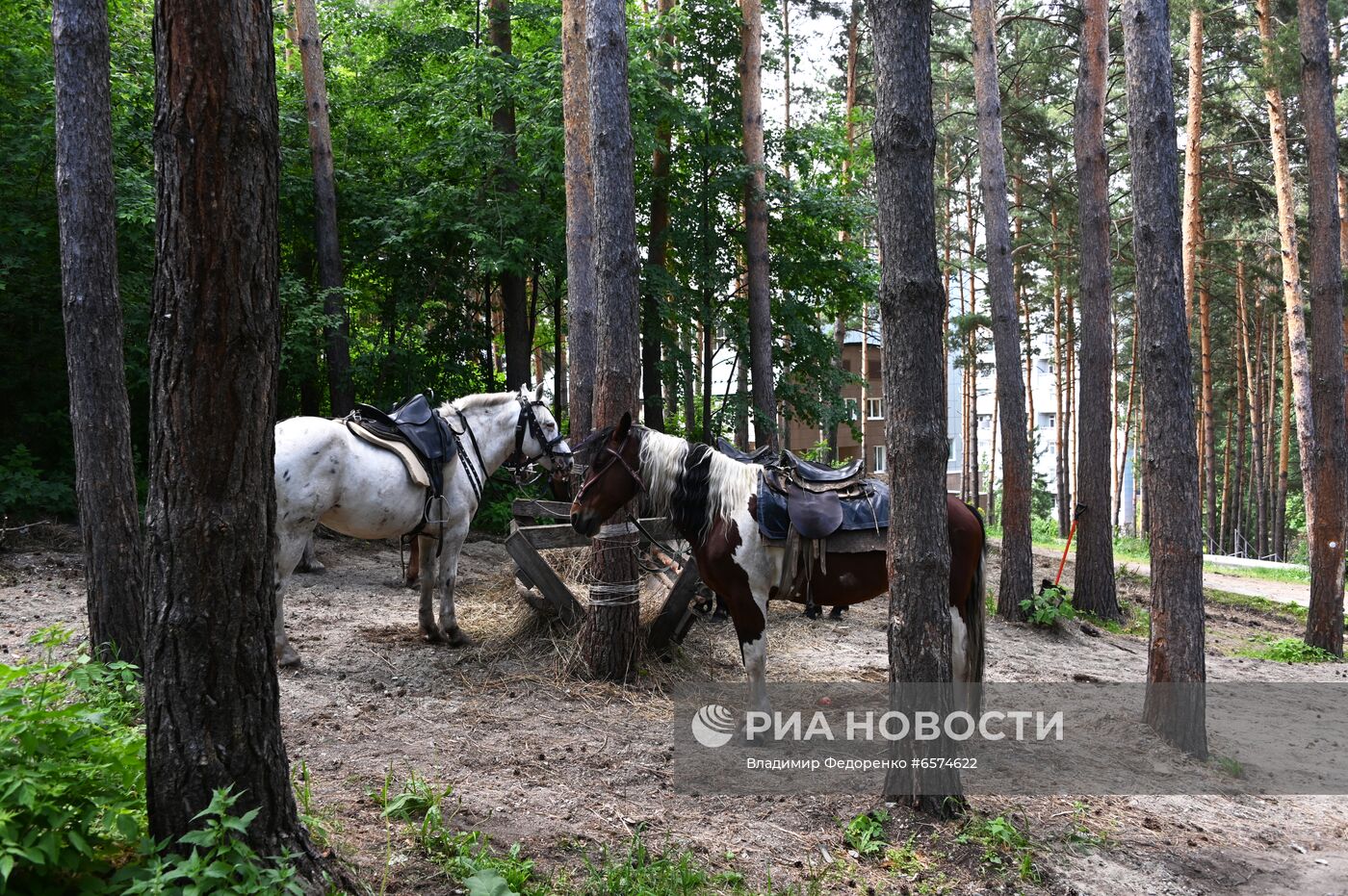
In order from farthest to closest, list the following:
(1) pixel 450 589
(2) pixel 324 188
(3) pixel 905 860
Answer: (2) pixel 324 188, (1) pixel 450 589, (3) pixel 905 860

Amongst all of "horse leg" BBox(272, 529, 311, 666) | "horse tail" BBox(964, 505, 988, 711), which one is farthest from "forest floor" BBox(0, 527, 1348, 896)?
"horse tail" BBox(964, 505, 988, 711)

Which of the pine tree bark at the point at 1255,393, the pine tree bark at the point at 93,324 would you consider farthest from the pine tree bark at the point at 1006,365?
the pine tree bark at the point at 1255,393

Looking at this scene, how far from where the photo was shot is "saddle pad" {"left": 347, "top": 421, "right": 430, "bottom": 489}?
7.53 m

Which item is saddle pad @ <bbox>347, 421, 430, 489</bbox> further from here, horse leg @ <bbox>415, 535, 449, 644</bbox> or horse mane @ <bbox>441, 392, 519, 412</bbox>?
horse mane @ <bbox>441, 392, 519, 412</bbox>

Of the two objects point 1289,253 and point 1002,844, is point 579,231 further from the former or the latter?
point 1289,253

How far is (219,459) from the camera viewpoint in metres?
3.04

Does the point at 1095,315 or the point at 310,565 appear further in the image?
the point at 1095,315

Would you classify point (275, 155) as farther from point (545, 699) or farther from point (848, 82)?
point (848, 82)

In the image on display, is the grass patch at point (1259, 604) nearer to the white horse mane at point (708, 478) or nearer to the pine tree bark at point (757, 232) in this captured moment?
the pine tree bark at point (757, 232)

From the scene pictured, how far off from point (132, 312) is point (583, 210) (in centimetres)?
698

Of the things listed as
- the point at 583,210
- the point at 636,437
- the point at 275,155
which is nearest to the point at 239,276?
the point at 275,155

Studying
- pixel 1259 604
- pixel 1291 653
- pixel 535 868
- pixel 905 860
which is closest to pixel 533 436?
pixel 535 868

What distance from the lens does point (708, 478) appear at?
618cm

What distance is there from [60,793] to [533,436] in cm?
586
